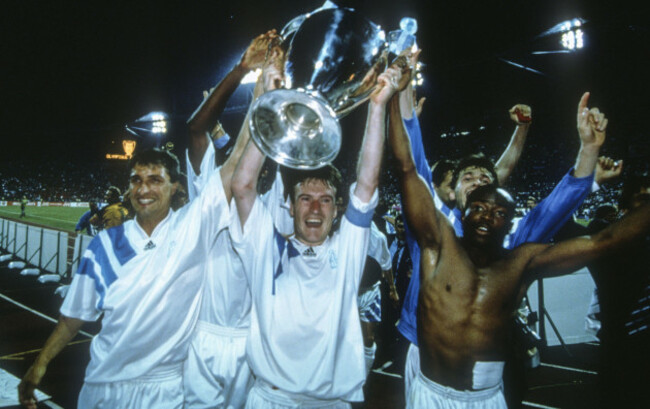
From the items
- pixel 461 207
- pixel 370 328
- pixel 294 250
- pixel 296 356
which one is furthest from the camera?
pixel 370 328

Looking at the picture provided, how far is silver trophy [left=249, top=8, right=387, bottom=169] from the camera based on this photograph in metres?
1.58

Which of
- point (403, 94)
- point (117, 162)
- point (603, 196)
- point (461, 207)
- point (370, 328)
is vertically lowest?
A: point (370, 328)

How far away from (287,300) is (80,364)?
14.1 ft

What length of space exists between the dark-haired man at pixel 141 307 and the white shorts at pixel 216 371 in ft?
0.84

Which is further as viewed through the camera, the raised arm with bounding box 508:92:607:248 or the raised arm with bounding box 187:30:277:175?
the raised arm with bounding box 508:92:607:248

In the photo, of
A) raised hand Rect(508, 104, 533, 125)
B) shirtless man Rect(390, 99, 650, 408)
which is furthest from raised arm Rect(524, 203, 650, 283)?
raised hand Rect(508, 104, 533, 125)

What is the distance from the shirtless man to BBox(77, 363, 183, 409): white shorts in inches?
51.1

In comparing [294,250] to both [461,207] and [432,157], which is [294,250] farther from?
[432,157]

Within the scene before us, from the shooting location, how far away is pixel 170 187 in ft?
7.84

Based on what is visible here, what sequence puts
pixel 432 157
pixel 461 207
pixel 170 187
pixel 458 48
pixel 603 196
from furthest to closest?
pixel 432 157 < pixel 603 196 < pixel 458 48 < pixel 461 207 < pixel 170 187

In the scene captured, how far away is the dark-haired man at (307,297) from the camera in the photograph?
1.86m

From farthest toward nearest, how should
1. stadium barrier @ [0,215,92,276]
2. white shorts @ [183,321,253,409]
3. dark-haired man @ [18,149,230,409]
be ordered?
stadium barrier @ [0,215,92,276] < white shorts @ [183,321,253,409] < dark-haired man @ [18,149,230,409]

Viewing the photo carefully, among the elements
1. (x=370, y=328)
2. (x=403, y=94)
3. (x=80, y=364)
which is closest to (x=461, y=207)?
(x=403, y=94)

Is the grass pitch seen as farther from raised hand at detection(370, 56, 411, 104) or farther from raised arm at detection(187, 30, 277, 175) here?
raised hand at detection(370, 56, 411, 104)
